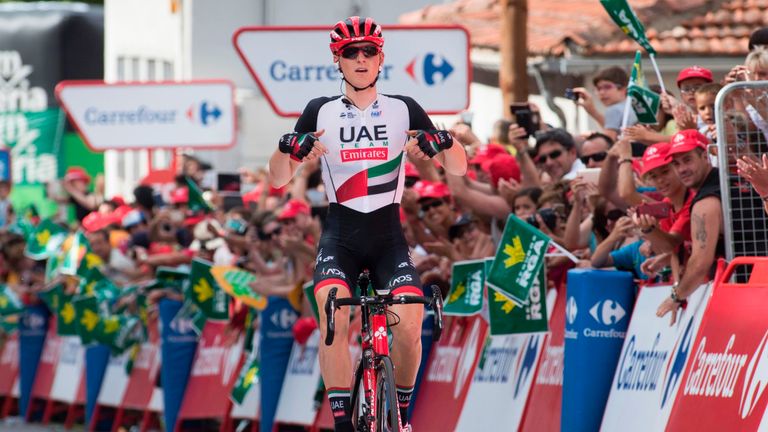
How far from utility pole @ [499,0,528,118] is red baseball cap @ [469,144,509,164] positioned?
258 cm

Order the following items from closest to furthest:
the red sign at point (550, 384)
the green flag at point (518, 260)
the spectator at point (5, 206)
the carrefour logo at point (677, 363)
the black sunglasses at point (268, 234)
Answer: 1. the carrefour logo at point (677, 363)
2. the red sign at point (550, 384)
3. the green flag at point (518, 260)
4. the black sunglasses at point (268, 234)
5. the spectator at point (5, 206)

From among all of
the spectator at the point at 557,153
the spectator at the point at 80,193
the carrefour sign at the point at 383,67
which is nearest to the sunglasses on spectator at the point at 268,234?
the carrefour sign at the point at 383,67

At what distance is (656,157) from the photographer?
9.66 meters

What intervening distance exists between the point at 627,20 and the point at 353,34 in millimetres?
2669

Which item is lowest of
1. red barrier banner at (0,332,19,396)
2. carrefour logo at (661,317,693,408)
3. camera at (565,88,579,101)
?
red barrier banner at (0,332,19,396)

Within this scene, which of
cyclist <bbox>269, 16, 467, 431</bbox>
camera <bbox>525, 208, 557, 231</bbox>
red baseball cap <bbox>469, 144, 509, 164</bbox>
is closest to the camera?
cyclist <bbox>269, 16, 467, 431</bbox>

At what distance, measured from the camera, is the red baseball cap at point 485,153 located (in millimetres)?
13922

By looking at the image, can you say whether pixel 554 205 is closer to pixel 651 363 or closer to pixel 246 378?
pixel 651 363

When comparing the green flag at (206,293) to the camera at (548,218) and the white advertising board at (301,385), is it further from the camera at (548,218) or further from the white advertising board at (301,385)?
the camera at (548,218)

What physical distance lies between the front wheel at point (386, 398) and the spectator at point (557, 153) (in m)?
3.85

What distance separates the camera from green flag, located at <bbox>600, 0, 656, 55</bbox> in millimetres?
11508

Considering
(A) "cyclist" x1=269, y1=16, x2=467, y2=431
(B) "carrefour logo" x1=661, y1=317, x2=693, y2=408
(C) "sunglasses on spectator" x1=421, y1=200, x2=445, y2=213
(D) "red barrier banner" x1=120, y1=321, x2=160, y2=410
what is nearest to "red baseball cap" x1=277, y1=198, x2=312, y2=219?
(C) "sunglasses on spectator" x1=421, y1=200, x2=445, y2=213

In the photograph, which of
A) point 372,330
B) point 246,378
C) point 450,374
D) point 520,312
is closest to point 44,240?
point 246,378

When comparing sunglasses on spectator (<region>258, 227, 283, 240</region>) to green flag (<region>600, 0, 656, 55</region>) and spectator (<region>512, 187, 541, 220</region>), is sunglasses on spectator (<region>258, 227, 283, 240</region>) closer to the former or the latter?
spectator (<region>512, 187, 541, 220</region>)
